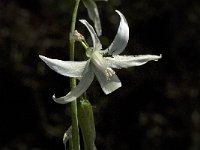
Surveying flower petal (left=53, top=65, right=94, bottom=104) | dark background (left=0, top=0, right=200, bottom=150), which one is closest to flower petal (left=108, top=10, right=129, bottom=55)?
flower petal (left=53, top=65, right=94, bottom=104)

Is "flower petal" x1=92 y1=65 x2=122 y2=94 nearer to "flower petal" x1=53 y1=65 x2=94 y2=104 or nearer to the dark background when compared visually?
"flower petal" x1=53 y1=65 x2=94 y2=104

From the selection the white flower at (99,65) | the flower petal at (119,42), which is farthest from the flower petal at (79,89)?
the flower petal at (119,42)

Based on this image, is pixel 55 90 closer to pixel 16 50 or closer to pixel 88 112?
pixel 16 50

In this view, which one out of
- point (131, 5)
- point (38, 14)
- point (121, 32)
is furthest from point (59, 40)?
point (121, 32)

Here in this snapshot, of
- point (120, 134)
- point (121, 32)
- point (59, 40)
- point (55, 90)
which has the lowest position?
point (120, 134)

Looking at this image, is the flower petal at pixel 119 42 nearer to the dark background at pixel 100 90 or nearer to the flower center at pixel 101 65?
the flower center at pixel 101 65

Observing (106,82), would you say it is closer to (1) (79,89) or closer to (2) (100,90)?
(1) (79,89)

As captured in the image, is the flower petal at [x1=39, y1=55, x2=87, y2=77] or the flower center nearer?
the flower petal at [x1=39, y1=55, x2=87, y2=77]
